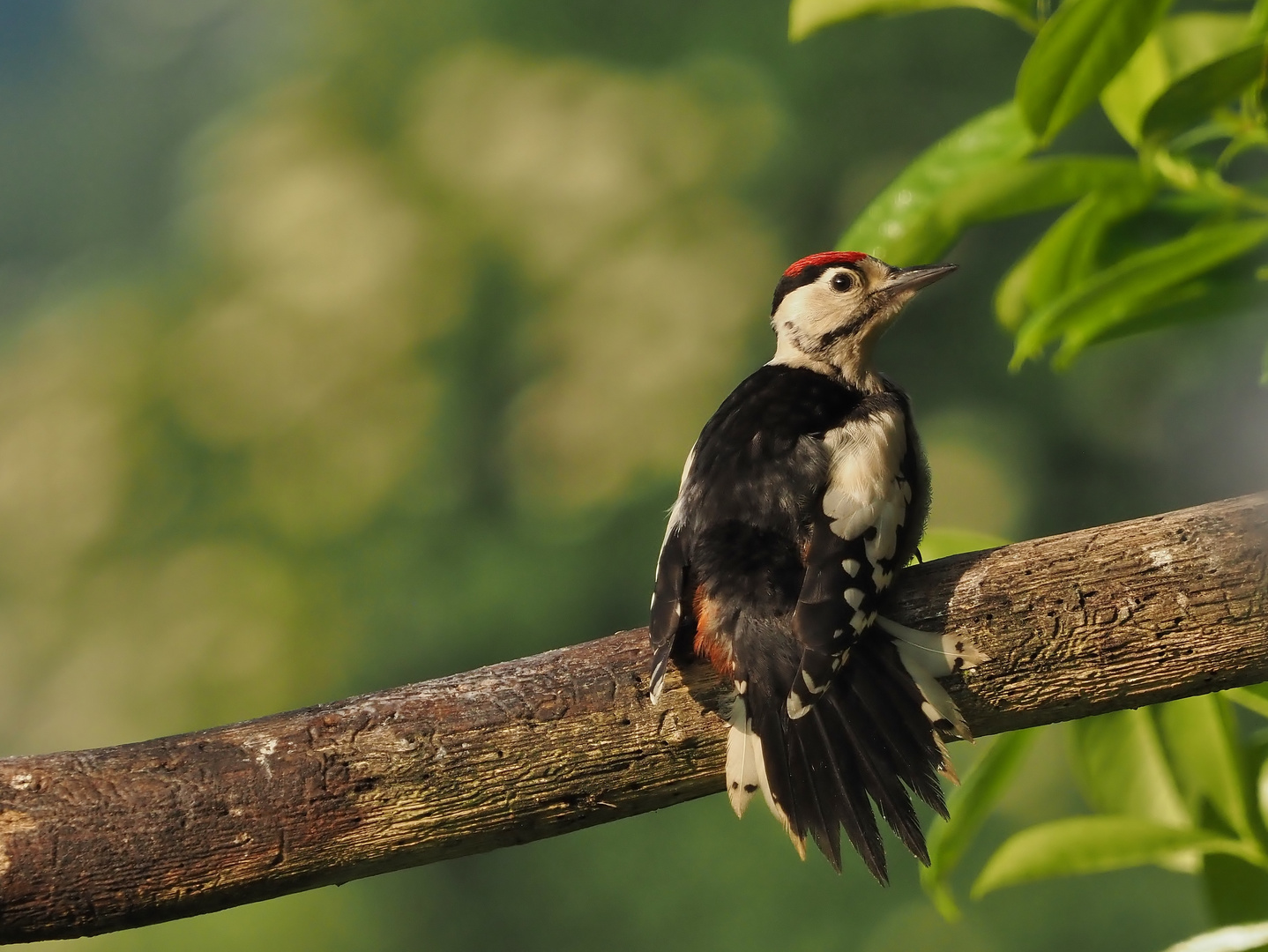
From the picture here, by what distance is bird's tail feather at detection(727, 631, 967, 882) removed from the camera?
1.41m

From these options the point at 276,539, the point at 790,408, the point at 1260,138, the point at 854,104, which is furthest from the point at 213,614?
the point at 1260,138

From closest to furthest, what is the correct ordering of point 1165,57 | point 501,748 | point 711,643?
point 501,748, point 711,643, point 1165,57

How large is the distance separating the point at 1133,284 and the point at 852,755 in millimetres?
712

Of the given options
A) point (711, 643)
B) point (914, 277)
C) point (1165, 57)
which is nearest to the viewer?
point (711, 643)

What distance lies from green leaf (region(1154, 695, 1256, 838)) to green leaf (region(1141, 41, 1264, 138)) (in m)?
0.72

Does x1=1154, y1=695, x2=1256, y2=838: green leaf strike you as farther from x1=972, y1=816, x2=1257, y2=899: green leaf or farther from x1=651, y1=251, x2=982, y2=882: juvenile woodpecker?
x1=651, y1=251, x2=982, y2=882: juvenile woodpecker

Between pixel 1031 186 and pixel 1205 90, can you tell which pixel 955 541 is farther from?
pixel 1205 90

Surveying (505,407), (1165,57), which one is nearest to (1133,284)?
(1165,57)

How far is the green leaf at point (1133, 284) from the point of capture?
5.14ft

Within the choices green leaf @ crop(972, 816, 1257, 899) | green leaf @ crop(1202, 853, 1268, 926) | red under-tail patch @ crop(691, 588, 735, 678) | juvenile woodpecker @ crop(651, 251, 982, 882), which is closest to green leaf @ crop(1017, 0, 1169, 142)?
juvenile woodpecker @ crop(651, 251, 982, 882)

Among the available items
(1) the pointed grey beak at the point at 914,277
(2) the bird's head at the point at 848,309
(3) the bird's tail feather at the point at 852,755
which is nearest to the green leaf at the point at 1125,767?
(3) the bird's tail feather at the point at 852,755

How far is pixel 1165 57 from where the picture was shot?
180 centimetres

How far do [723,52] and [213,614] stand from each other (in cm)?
480

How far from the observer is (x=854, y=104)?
26.2ft
